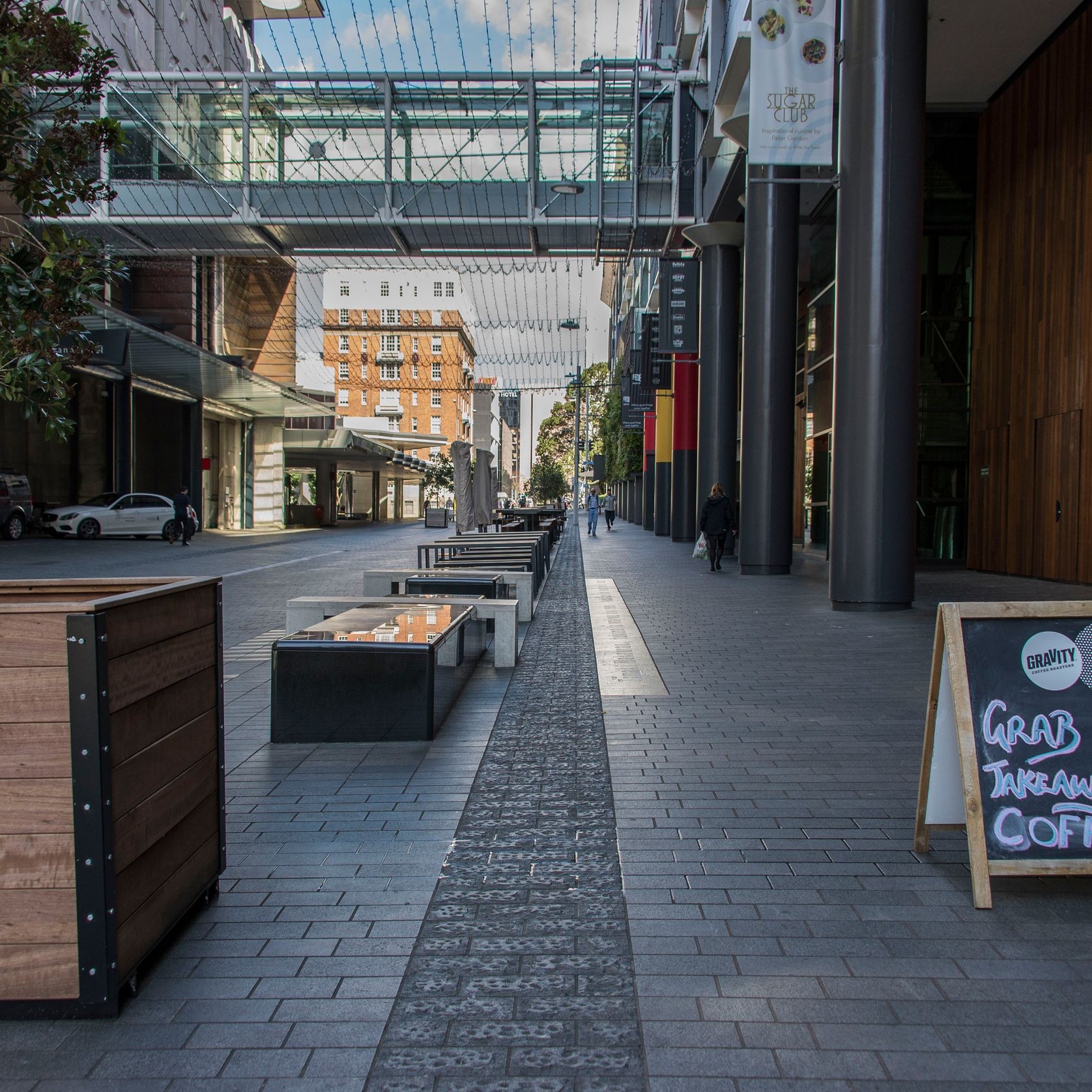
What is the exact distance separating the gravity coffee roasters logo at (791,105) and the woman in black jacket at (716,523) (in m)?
8.21

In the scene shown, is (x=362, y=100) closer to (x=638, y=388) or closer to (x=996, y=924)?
(x=638, y=388)

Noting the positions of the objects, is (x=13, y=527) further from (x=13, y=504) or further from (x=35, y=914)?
(x=35, y=914)

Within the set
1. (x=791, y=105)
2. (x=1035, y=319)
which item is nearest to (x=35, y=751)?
(x=791, y=105)

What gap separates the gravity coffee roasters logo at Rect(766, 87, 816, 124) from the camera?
11422mm

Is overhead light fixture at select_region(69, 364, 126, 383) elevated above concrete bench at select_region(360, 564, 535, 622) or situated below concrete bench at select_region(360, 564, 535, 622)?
above

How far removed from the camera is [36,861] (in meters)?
2.58

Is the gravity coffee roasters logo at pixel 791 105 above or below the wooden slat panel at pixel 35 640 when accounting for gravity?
above

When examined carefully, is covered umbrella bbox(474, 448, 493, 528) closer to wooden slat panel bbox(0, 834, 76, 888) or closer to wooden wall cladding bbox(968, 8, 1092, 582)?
wooden wall cladding bbox(968, 8, 1092, 582)

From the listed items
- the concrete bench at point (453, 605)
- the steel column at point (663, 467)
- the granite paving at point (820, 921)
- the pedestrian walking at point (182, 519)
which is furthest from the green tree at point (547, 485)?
the granite paving at point (820, 921)

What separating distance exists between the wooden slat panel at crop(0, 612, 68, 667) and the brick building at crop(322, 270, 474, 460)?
50.6 m

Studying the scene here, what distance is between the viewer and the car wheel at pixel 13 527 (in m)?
26.1

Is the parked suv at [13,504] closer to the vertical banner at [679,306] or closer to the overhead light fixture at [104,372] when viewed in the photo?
the overhead light fixture at [104,372]

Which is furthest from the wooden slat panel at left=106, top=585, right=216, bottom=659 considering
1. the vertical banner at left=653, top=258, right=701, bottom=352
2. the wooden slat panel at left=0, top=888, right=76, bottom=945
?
the vertical banner at left=653, top=258, right=701, bottom=352

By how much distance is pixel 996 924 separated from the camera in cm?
330
